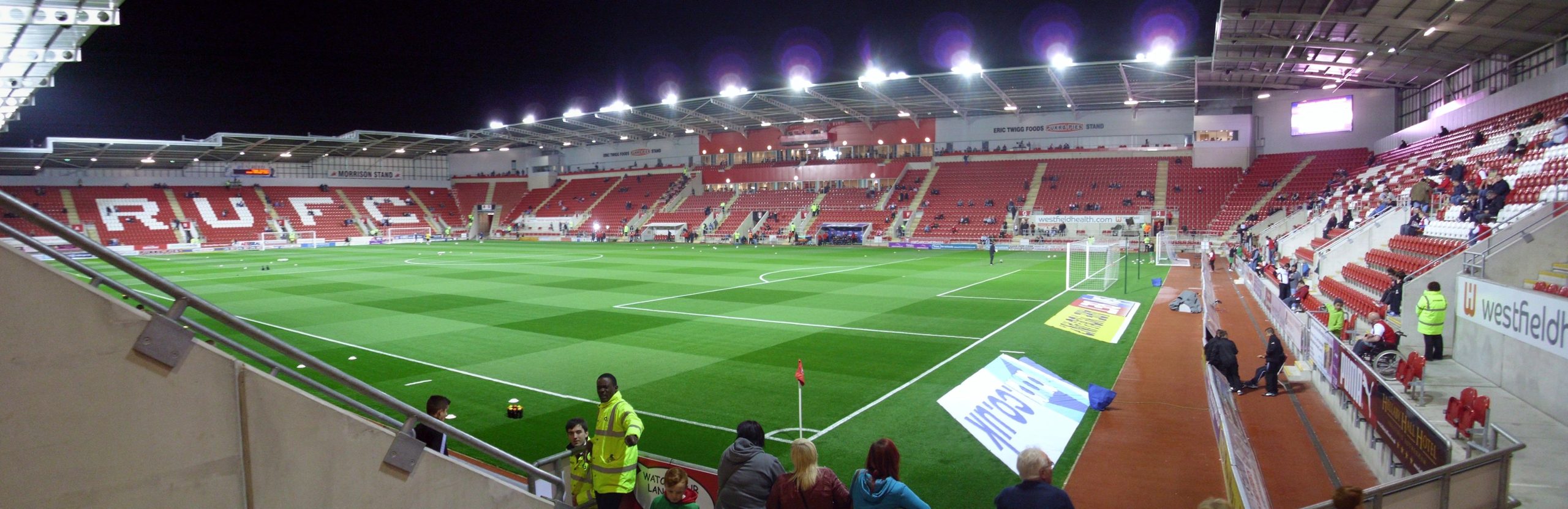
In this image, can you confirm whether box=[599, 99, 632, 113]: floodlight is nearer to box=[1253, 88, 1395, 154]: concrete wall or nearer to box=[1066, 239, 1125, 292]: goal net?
box=[1066, 239, 1125, 292]: goal net

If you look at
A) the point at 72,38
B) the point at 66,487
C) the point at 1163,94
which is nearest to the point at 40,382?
the point at 66,487

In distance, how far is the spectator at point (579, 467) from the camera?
6.20 m

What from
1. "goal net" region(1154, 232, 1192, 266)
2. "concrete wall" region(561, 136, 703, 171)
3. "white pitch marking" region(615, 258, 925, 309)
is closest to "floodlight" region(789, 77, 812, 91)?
"white pitch marking" region(615, 258, 925, 309)

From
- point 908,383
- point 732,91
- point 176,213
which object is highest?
point 732,91

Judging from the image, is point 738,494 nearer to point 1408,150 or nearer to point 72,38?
point 72,38

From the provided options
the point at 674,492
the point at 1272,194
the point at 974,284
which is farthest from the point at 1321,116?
the point at 674,492

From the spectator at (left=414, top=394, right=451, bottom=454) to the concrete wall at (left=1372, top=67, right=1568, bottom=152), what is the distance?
33.2 meters

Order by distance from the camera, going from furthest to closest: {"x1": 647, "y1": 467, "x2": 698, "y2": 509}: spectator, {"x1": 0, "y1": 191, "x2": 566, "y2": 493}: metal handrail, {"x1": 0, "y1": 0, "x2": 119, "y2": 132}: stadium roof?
1. {"x1": 0, "y1": 0, "x2": 119, "y2": 132}: stadium roof
2. {"x1": 647, "y1": 467, "x2": 698, "y2": 509}: spectator
3. {"x1": 0, "y1": 191, "x2": 566, "y2": 493}: metal handrail

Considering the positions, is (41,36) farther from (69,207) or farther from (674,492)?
(69,207)

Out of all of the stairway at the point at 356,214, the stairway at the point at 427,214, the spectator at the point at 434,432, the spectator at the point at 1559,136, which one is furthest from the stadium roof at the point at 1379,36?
the stairway at the point at 427,214

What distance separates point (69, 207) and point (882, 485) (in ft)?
249

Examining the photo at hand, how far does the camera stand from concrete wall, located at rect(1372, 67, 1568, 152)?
24250mm

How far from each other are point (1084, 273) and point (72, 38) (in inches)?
1236

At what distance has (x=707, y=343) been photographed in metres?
15.3
